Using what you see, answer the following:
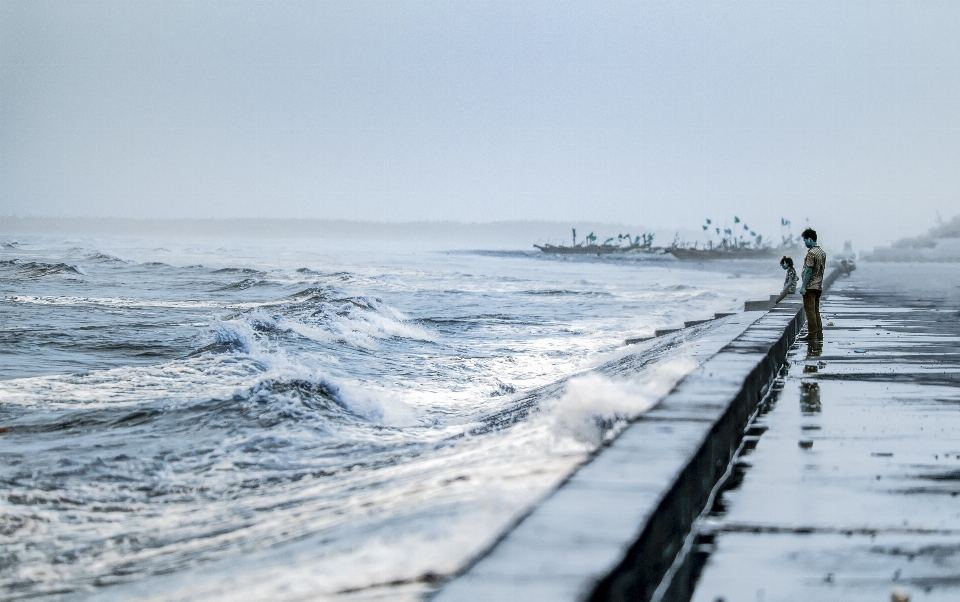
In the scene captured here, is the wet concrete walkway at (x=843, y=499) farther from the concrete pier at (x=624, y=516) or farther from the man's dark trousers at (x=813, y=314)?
the man's dark trousers at (x=813, y=314)

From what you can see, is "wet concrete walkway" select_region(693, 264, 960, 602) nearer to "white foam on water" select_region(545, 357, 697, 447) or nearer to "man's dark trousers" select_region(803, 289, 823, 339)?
"white foam on water" select_region(545, 357, 697, 447)

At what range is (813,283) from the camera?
40.6 feet

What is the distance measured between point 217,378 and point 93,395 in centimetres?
183

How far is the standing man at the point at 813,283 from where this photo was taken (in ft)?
39.9

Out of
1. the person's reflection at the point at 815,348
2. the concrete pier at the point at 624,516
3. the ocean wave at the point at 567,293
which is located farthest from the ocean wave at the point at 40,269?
the concrete pier at the point at 624,516

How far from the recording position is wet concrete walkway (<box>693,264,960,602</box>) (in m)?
3.47

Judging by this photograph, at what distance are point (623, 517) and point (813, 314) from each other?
9889mm

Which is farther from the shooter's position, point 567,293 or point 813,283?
point 567,293

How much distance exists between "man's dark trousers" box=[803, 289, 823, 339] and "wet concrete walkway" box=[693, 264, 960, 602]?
3.00 m

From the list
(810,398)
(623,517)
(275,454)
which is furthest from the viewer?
(275,454)

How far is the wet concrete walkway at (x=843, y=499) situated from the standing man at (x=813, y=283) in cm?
302

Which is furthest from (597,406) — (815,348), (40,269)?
(40,269)

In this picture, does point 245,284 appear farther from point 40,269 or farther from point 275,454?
point 275,454

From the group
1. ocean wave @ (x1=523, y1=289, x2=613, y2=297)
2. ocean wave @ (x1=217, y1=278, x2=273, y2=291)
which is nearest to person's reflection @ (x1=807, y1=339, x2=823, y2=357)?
ocean wave @ (x1=523, y1=289, x2=613, y2=297)
